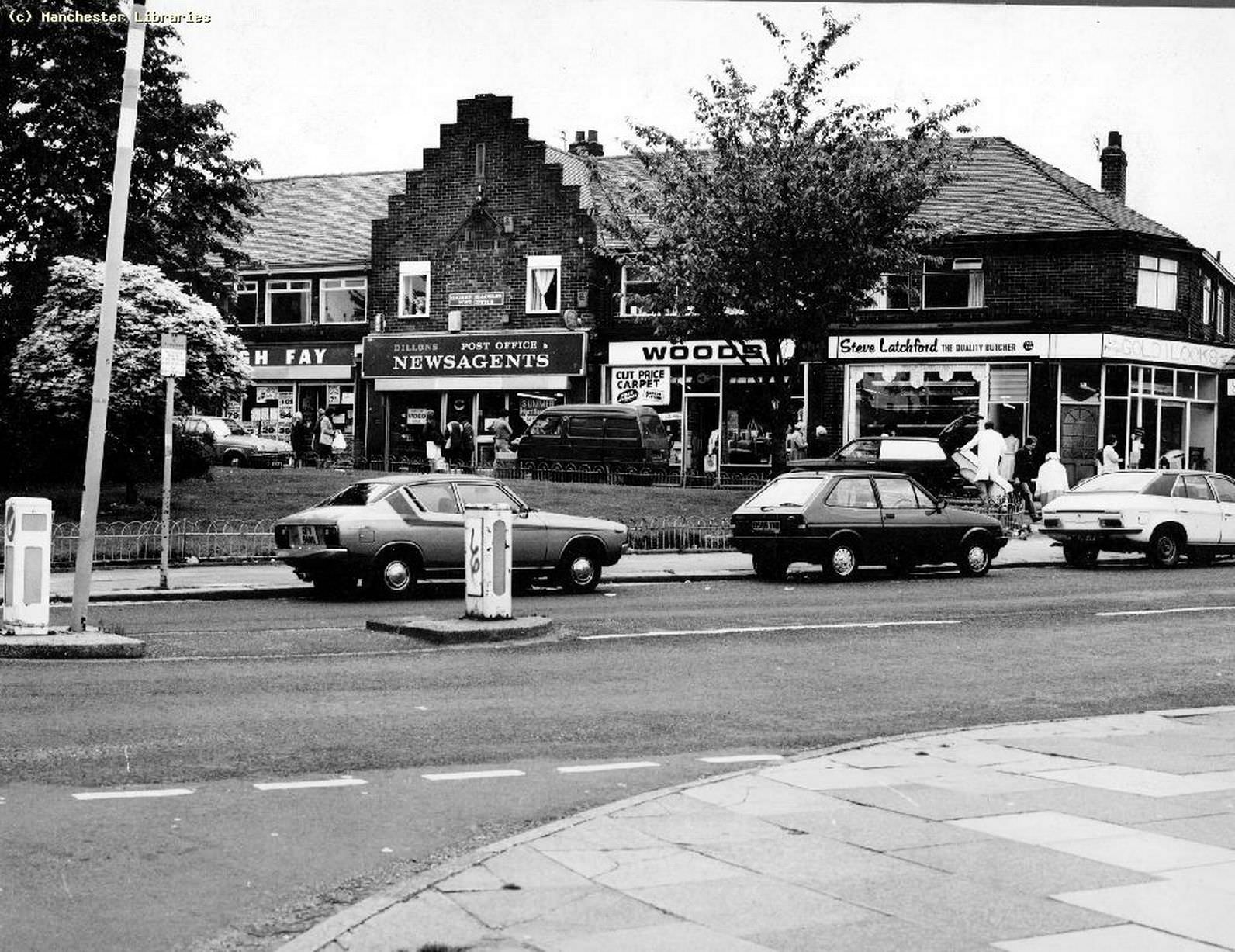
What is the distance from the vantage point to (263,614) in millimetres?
17641

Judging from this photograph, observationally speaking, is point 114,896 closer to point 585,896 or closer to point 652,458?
point 585,896

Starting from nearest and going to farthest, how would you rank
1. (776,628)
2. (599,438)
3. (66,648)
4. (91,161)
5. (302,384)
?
(66,648) < (776,628) < (91,161) < (599,438) < (302,384)

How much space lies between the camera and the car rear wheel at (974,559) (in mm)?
23391

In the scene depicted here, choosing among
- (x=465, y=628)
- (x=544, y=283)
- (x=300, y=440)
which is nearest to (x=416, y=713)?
(x=465, y=628)

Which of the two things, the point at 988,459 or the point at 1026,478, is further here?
the point at 1026,478

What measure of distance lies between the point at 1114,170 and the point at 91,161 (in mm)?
30212

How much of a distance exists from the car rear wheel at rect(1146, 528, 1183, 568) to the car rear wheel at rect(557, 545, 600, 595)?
9.61 metres

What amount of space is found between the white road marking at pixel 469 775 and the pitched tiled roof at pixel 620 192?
2878 centimetres

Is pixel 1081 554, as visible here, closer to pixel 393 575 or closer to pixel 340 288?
pixel 393 575

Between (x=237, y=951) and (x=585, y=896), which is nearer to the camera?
(x=237, y=951)

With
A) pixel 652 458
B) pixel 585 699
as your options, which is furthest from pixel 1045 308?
pixel 585 699

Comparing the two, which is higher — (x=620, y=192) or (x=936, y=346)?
(x=620, y=192)

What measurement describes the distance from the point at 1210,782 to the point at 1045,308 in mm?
35429

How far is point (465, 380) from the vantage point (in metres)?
47.6
